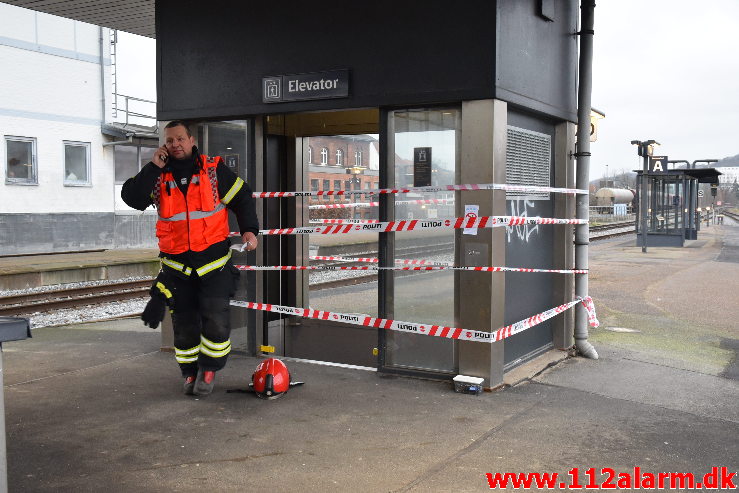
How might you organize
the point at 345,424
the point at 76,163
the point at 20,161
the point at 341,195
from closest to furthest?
the point at 345,424
the point at 341,195
the point at 20,161
the point at 76,163

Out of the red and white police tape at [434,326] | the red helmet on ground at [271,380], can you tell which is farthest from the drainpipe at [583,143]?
the red helmet on ground at [271,380]

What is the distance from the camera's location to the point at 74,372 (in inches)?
261

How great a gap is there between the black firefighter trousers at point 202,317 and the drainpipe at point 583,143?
3.65m

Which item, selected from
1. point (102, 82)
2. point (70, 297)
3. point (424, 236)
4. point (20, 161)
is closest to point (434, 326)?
point (424, 236)

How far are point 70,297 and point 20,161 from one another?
499 inches

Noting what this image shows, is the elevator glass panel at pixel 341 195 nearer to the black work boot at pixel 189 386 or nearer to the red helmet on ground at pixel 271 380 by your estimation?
the red helmet on ground at pixel 271 380

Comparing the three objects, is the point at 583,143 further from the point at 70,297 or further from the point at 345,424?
the point at 70,297

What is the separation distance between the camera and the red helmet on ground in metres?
5.76

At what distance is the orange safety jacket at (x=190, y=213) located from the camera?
570 cm

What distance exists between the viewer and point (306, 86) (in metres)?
6.64

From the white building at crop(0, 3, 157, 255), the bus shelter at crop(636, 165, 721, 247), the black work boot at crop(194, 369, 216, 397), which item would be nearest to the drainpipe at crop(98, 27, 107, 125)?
the white building at crop(0, 3, 157, 255)

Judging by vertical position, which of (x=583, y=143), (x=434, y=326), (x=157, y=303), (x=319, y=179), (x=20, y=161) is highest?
(x=20, y=161)

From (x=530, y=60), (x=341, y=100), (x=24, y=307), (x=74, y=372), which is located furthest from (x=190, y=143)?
(x=24, y=307)

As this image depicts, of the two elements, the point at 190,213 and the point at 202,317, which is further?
the point at 202,317
